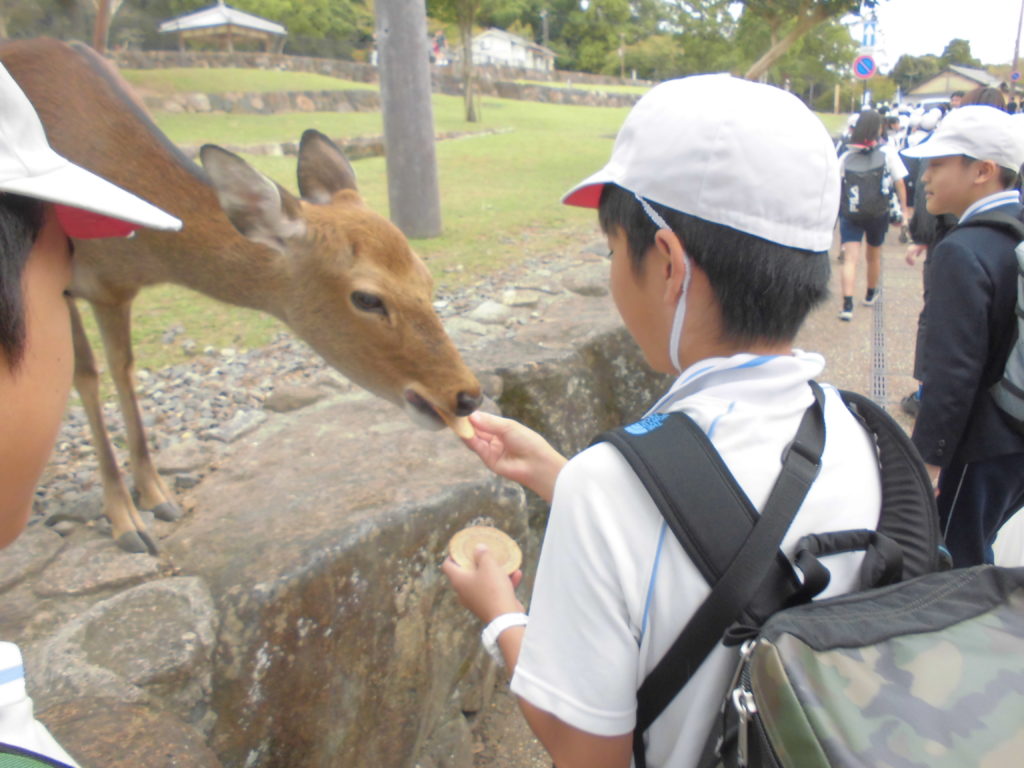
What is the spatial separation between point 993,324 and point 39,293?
3.02m

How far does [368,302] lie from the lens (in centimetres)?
294

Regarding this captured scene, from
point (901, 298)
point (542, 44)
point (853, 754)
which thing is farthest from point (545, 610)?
point (542, 44)

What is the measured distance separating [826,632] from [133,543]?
2.35m

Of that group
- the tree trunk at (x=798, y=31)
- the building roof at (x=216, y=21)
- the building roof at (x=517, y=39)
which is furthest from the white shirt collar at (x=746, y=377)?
the building roof at (x=517, y=39)

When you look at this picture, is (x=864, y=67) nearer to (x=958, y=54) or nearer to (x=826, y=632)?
(x=826, y=632)

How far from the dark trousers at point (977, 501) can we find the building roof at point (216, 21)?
2916cm

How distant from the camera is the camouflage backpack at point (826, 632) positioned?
2.95ft

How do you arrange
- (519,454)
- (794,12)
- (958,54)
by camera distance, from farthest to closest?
(958,54), (794,12), (519,454)

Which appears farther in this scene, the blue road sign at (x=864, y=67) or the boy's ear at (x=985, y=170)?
the blue road sign at (x=864, y=67)

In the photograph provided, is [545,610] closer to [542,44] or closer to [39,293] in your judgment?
[39,293]

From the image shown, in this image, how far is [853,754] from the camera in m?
0.88

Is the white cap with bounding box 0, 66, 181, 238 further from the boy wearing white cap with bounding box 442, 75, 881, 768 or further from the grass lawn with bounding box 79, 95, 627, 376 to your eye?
the grass lawn with bounding box 79, 95, 627, 376

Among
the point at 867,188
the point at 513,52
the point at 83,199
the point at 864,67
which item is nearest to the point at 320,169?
the point at 83,199

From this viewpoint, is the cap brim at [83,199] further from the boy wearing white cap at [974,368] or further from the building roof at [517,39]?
the building roof at [517,39]
